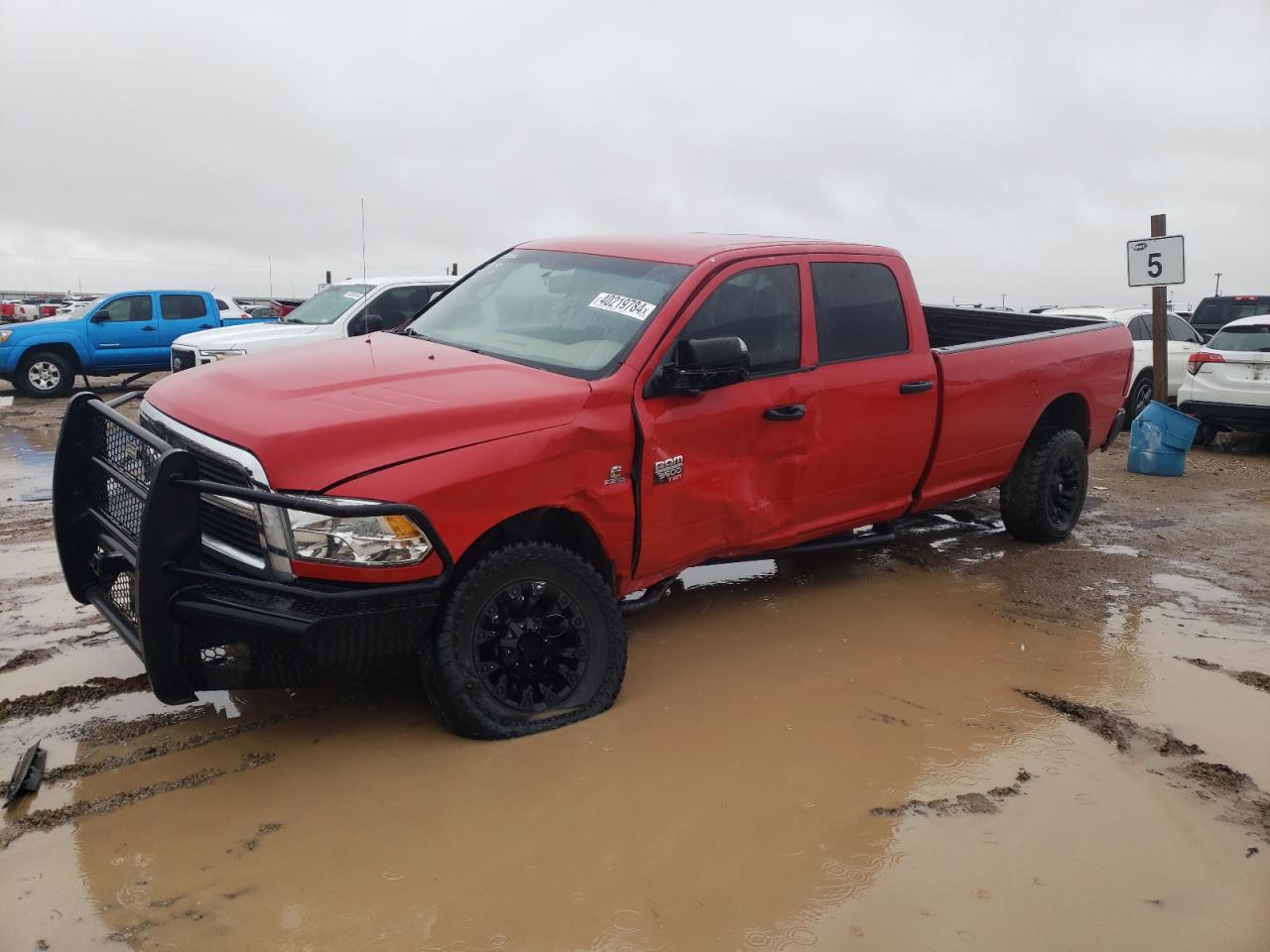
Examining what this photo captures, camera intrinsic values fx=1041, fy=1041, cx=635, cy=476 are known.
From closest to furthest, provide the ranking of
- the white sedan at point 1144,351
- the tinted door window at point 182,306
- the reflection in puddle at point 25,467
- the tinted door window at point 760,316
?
the tinted door window at point 760,316 < the reflection in puddle at point 25,467 < the white sedan at point 1144,351 < the tinted door window at point 182,306

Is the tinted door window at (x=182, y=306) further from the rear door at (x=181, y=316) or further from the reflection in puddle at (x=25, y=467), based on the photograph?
the reflection in puddle at (x=25, y=467)

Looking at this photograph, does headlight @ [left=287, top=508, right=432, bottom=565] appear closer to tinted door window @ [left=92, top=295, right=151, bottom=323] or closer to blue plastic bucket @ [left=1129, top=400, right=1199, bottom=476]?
blue plastic bucket @ [left=1129, top=400, right=1199, bottom=476]

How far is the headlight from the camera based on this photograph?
3287mm

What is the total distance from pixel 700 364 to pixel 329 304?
9.05 meters

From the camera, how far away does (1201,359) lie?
12.0m

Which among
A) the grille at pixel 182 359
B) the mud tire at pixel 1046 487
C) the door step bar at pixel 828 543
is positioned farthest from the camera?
the grille at pixel 182 359

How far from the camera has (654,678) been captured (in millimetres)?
4457

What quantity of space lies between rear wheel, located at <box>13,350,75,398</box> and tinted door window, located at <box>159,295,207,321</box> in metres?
1.71

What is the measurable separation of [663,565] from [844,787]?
1234 mm

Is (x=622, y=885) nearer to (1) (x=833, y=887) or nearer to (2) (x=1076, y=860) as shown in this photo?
(1) (x=833, y=887)

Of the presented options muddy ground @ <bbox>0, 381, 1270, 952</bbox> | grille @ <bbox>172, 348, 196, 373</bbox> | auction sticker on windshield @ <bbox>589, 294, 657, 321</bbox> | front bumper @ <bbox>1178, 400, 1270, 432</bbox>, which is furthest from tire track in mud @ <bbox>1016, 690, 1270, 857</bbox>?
grille @ <bbox>172, 348, 196, 373</bbox>

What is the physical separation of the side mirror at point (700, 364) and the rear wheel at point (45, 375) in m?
14.9

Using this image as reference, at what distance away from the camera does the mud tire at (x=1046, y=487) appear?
668 cm

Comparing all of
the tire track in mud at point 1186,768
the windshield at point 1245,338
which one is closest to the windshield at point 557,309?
the tire track in mud at point 1186,768
